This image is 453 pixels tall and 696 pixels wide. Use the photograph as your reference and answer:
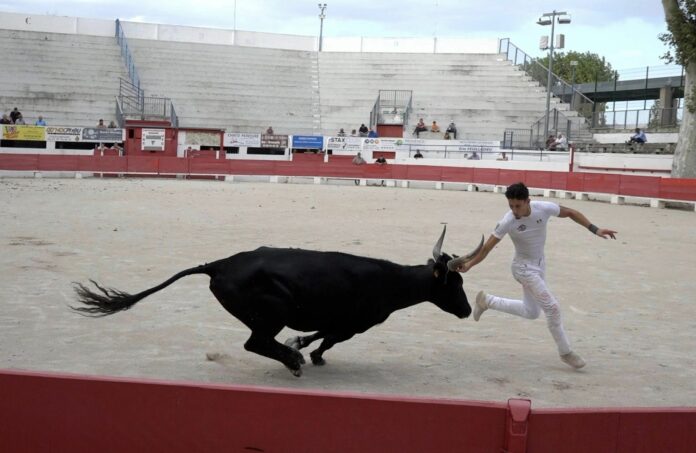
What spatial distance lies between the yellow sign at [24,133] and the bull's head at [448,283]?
3193 centimetres

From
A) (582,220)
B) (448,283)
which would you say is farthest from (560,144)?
(448,283)

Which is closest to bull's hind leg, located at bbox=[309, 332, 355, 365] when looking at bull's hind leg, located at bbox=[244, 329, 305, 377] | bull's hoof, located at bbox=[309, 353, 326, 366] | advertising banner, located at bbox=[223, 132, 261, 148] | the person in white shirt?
bull's hoof, located at bbox=[309, 353, 326, 366]

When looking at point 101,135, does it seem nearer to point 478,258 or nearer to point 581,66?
point 478,258

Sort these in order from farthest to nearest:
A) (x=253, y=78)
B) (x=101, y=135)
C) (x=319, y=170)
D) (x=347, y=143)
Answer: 1. (x=253, y=78)
2. (x=347, y=143)
3. (x=319, y=170)
4. (x=101, y=135)

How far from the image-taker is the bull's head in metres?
6.32

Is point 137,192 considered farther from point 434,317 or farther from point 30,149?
point 434,317

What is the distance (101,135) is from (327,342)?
3201 centimetres

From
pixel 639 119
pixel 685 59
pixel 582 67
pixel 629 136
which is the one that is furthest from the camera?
pixel 582 67

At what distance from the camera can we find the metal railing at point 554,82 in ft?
143

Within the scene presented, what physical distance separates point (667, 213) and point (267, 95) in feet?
90.1

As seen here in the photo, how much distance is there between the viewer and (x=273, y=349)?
6.00m

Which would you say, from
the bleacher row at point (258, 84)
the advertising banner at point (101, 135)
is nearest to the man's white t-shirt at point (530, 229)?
the advertising banner at point (101, 135)

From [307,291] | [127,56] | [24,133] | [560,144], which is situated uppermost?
[127,56]

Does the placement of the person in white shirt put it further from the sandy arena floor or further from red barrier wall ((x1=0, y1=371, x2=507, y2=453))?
red barrier wall ((x1=0, y1=371, x2=507, y2=453))
